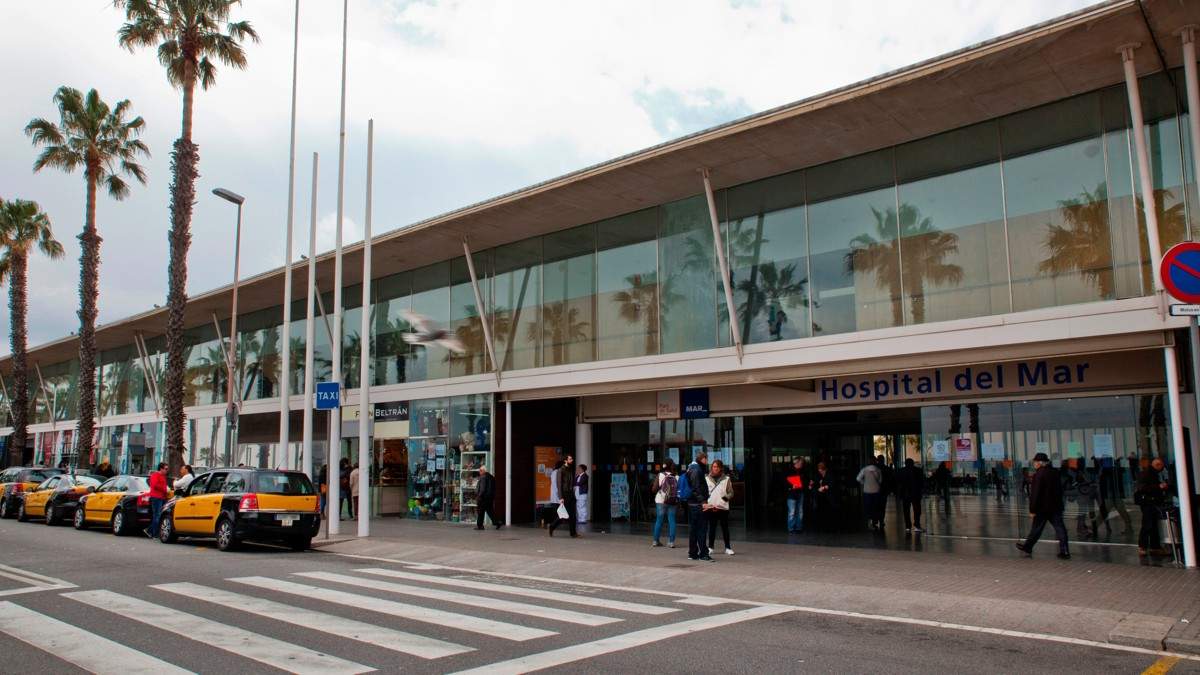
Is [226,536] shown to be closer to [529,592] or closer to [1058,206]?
[529,592]

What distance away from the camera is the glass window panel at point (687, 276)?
18.3m

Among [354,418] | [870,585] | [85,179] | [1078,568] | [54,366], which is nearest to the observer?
[870,585]

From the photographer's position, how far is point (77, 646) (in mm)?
7805

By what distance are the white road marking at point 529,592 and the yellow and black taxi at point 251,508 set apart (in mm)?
3357

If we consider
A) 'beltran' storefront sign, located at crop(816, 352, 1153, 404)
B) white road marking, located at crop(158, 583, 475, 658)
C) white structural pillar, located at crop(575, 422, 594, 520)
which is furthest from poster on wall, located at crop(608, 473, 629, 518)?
white road marking, located at crop(158, 583, 475, 658)

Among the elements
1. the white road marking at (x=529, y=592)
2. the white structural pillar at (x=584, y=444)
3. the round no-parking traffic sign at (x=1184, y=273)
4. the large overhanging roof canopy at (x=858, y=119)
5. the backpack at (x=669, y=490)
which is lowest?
the white road marking at (x=529, y=592)

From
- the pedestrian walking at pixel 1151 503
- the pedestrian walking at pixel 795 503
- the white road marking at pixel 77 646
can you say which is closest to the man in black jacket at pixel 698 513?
the pedestrian walking at pixel 795 503

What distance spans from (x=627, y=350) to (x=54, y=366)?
43666 mm

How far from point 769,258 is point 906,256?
2783 mm

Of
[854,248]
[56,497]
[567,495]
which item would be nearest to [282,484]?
[567,495]

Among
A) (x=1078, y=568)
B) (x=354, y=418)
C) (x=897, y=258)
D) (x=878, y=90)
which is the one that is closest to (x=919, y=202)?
(x=897, y=258)

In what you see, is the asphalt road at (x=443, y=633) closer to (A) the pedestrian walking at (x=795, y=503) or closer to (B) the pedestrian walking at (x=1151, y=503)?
(B) the pedestrian walking at (x=1151, y=503)

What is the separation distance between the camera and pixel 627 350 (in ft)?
64.4

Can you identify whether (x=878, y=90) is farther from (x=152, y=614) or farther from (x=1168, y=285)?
(x=152, y=614)
